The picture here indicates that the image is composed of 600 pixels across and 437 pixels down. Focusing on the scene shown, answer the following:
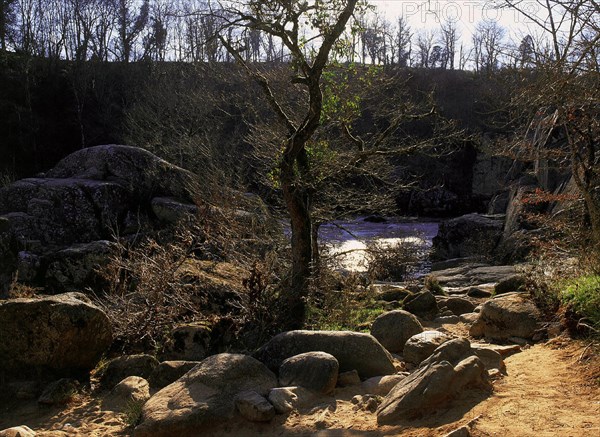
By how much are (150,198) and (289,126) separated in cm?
959

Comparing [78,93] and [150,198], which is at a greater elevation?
[78,93]

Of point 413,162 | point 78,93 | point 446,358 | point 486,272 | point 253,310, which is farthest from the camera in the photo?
point 413,162

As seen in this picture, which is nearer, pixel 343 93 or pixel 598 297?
pixel 598 297

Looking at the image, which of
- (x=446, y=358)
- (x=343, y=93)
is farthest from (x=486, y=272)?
(x=446, y=358)

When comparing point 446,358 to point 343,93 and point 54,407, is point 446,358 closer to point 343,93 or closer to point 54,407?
point 54,407

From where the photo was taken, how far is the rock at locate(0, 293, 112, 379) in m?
6.07

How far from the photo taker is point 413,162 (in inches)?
1474

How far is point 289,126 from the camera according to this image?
884 centimetres

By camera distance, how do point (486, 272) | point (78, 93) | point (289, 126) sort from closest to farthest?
point (289, 126) → point (486, 272) → point (78, 93)

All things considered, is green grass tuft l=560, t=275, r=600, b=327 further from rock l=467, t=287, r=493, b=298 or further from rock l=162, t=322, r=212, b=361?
rock l=467, t=287, r=493, b=298

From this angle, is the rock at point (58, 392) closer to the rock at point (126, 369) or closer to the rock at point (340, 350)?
the rock at point (126, 369)

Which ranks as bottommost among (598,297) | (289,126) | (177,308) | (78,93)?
(177,308)

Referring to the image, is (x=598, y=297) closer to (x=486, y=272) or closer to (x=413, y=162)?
(x=486, y=272)

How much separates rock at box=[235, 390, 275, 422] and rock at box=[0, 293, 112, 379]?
222 centimetres
